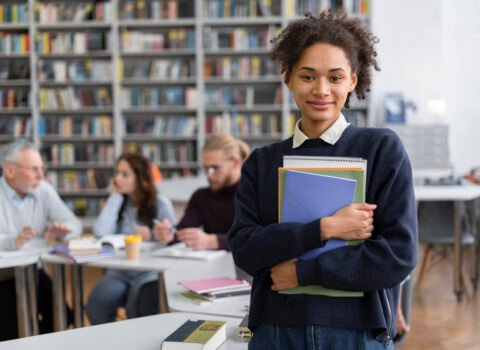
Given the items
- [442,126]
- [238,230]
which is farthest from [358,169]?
[442,126]

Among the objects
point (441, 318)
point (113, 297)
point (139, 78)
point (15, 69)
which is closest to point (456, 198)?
point (441, 318)

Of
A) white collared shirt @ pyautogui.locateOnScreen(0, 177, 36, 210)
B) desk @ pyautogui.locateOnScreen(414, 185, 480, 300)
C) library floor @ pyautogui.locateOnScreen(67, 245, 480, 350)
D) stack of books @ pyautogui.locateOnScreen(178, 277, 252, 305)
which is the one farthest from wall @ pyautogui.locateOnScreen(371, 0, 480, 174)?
stack of books @ pyautogui.locateOnScreen(178, 277, 252, 305)

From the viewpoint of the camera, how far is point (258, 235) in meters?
1.20

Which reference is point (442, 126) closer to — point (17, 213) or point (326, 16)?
point (17, 213)

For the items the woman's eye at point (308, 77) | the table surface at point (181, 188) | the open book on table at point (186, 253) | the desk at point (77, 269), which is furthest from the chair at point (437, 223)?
the woman's eye at point (308, 77)

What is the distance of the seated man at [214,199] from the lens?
2.87 meters

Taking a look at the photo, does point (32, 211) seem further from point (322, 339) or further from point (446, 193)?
point (446, 193)

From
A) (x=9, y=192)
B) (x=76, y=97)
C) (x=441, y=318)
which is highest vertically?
(x=76, y=97)

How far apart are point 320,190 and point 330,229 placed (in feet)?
0.26

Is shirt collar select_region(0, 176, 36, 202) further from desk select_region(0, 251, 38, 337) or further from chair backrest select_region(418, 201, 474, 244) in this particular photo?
chair backrest select_region(418, 201, 474, 244)

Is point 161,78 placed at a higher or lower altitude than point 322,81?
higher

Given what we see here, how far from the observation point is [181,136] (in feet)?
22.6

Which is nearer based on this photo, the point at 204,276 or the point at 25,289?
the point at 204,276

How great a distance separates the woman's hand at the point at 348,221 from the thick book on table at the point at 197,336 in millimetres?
406
